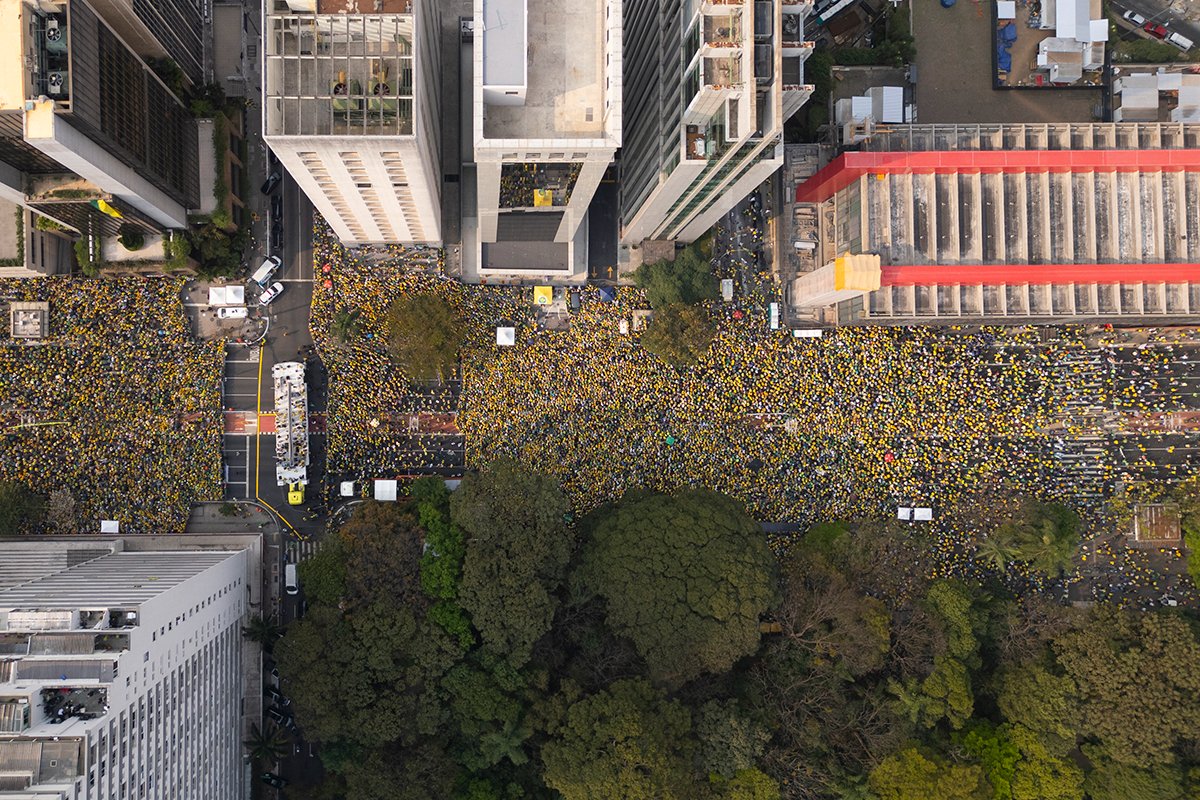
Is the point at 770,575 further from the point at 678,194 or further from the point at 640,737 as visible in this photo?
the point at 678,194

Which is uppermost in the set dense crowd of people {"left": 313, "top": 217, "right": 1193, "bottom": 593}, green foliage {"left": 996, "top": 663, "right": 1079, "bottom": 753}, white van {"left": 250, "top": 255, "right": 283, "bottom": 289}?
white van {"left": 250, "top": 255, "right": 283, "bottom": 289}

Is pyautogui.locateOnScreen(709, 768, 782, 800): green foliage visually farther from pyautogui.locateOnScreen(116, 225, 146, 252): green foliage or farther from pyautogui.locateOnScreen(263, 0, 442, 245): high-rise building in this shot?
pyautogui.locateOnScreen(116, 225, 146, 252): green foliage

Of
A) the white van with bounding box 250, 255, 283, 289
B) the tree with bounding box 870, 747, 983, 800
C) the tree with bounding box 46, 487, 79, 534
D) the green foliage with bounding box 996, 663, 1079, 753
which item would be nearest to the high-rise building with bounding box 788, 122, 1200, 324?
the green foliage with bounding box 996, 663, 1079, 753

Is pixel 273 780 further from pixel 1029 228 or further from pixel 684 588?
pixel 1029 228

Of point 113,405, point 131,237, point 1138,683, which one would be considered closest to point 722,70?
point 131,237

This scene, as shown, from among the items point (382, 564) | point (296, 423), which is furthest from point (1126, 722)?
point (296, 423)

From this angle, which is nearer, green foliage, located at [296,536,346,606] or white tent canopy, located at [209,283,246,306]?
green foliage, located at [296,536,346,606]
